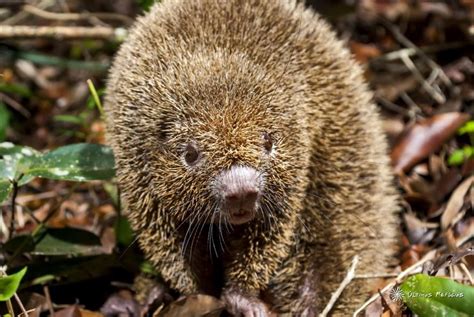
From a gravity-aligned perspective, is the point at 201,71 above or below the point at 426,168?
above

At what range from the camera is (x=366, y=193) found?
4074 mm

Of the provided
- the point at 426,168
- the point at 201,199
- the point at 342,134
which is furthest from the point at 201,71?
the point at 426,168

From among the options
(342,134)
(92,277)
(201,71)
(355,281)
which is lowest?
(92,277)

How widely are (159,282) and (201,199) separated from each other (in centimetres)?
95

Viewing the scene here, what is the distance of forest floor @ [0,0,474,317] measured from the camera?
400 centimetres

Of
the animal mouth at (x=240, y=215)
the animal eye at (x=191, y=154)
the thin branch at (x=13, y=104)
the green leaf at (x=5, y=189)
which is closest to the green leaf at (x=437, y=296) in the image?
the animal mouth at (x=240, y=215)

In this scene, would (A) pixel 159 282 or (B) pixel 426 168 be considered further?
(B) pixel 426 168

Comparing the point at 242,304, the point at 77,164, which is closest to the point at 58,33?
the point at 77,164

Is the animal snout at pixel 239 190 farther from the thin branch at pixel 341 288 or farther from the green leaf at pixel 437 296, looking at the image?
the green leaf at pixel 437 296

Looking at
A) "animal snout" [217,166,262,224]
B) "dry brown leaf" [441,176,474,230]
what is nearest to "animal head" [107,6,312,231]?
"animal snout" [217,166,262,224]

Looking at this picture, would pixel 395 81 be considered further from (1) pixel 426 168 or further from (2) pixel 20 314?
(2) pixel 20 314

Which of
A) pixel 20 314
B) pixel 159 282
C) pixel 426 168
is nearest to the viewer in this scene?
pixel 20 314

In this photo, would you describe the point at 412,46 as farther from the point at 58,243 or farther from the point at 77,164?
the point at 58,243

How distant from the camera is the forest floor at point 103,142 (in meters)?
4.00
